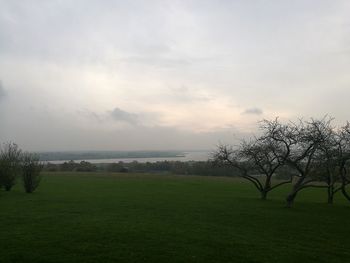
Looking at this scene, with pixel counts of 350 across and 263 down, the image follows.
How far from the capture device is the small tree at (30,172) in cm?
4044

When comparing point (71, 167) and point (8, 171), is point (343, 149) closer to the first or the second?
point (8, 171)

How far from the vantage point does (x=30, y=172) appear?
41656 mm

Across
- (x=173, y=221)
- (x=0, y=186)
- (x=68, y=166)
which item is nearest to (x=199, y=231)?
(x=173, y=221)

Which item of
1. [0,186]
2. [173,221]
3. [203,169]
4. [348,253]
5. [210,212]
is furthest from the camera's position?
[203,169]

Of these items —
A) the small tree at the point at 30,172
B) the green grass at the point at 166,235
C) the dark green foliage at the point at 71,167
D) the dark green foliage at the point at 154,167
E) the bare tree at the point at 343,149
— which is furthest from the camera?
the dark green foliage at the point at 71,167

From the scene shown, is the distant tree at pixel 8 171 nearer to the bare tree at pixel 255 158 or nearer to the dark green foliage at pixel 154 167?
the bare tree at pixel 255 158

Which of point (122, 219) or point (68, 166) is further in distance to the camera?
point (68, 166)

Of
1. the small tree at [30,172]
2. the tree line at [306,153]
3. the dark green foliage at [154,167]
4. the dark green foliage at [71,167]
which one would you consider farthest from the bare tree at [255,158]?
the dark green foliage at [71,167]

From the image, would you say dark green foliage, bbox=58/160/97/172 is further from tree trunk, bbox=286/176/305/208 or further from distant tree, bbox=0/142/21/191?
tree trunk, bbox=286/176/305/208

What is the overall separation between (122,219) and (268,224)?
7047 millimetres

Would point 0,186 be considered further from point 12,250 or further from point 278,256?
point 278,256

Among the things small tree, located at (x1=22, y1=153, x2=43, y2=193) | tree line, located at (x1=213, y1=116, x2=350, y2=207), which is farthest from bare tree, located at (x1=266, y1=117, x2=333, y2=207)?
small tree, located at (x1=22, y1=153, x2=43, y2=193)

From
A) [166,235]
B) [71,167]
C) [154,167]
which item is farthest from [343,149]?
[154,167]

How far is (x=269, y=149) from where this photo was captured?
3266cm
